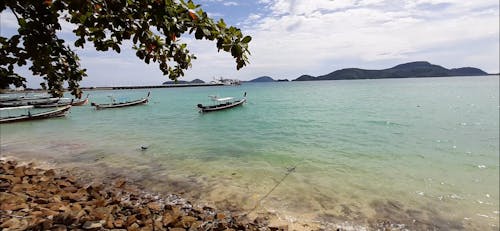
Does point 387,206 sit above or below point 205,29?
below

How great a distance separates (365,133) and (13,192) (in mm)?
24897

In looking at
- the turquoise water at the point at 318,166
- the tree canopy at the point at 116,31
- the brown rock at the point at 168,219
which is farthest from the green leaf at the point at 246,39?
the turquoise water at the point at 318,166

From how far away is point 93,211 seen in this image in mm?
7281

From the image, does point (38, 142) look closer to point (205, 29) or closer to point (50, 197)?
point (50, 197)

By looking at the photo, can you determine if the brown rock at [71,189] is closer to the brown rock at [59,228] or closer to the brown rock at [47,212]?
the brown rock at [47,212]

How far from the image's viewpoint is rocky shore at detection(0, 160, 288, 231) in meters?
6.45

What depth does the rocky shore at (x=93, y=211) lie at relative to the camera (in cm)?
645

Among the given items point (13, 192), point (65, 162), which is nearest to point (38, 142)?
point (65, 162)

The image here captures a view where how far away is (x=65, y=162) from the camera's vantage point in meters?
15.4

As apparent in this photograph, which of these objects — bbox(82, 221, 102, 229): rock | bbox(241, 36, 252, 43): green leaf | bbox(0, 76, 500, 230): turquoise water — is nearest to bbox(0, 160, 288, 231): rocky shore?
bbox(82, 221, 102, 229): rock

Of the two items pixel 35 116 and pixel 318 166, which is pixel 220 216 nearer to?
pixel 318 166

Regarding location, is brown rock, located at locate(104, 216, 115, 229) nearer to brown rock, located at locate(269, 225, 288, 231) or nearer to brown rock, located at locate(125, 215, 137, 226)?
brown rock, located at locate(125, 215, 137, 226)

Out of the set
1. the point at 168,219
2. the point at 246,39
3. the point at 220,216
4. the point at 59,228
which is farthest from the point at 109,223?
the point at 246,39

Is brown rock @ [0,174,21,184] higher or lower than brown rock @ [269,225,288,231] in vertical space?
higher
